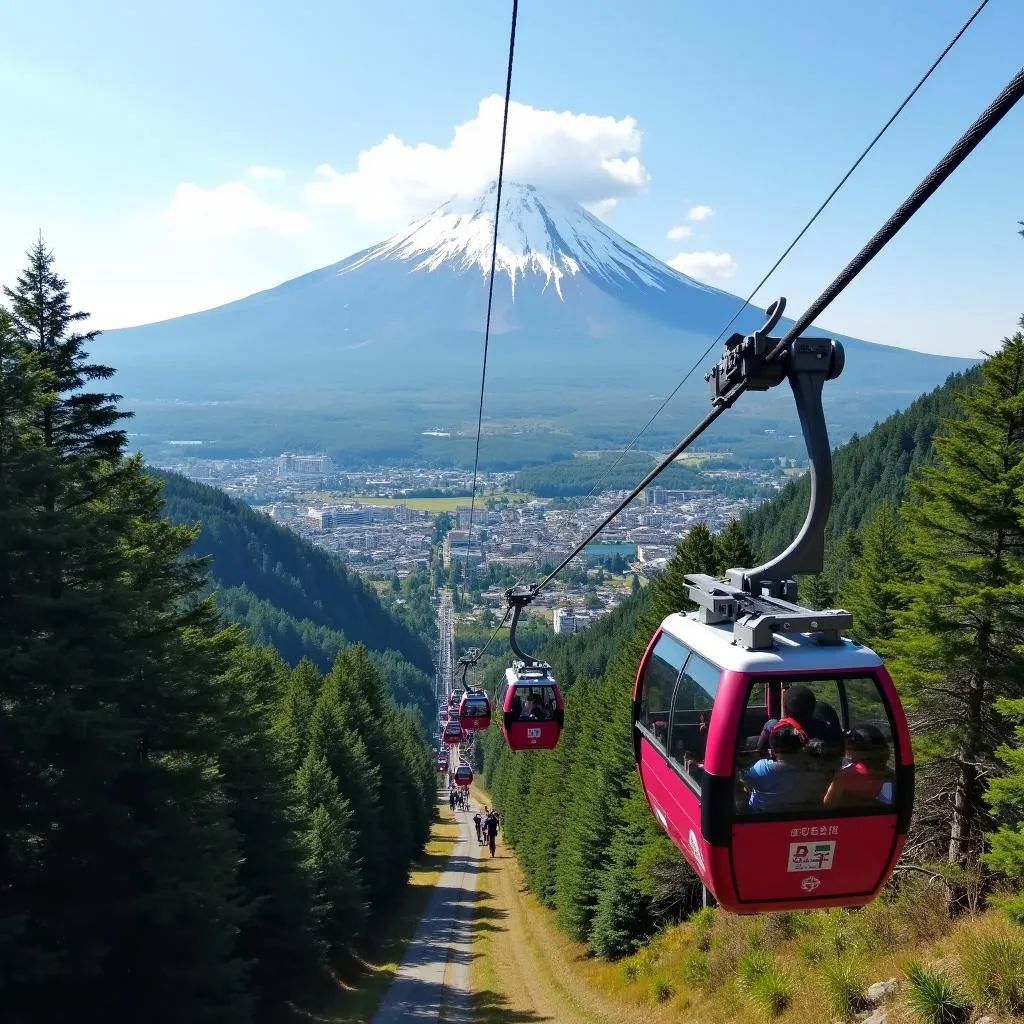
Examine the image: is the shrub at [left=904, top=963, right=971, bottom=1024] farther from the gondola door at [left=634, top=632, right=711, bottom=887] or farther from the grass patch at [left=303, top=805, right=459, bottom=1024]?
the grass patch at [left=303, top=805, right=459, bottom=1024]

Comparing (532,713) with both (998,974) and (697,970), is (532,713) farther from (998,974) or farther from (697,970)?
(998,974)

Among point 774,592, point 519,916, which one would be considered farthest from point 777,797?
point 519,916

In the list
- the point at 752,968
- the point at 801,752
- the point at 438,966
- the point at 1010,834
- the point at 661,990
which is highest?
the point at 801,752

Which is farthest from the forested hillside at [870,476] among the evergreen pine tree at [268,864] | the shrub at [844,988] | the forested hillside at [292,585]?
the shrub at [844,988]

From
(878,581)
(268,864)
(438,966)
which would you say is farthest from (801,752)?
(438,966)

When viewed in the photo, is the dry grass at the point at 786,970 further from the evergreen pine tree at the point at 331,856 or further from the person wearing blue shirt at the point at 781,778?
the person wearing blue shirt at the point at 781,778

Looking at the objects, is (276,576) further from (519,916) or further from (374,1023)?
(374,1023)
